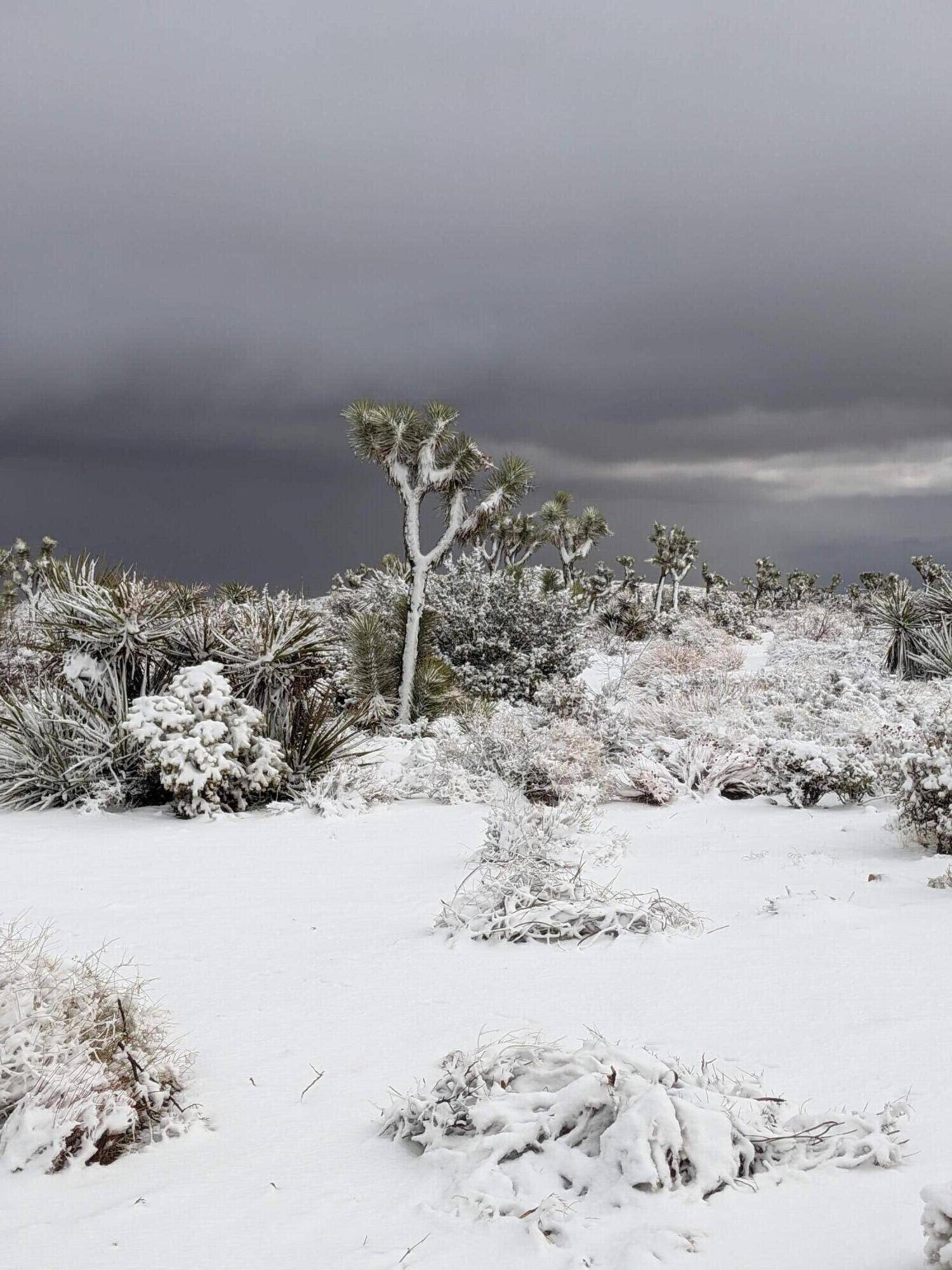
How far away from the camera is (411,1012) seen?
4016 mm

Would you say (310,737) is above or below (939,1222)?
below

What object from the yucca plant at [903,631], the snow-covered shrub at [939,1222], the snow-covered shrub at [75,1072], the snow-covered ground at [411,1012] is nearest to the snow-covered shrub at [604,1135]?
A: the snow-covered ground at [411,1012]

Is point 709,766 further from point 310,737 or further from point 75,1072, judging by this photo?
point 75,1072

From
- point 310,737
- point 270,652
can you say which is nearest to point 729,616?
point 310,737

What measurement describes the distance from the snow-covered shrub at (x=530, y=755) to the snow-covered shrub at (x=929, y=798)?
317 cm

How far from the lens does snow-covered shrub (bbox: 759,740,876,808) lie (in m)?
8.69

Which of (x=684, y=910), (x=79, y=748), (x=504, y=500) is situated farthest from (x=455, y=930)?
(x=504, y=500)

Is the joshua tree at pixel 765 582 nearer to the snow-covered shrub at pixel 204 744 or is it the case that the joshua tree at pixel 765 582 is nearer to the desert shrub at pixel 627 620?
the desert shrub at pixel 627 620

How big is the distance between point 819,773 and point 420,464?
42.0 feet

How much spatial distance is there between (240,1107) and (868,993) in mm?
2624

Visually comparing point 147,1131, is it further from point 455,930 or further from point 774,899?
point 774,899

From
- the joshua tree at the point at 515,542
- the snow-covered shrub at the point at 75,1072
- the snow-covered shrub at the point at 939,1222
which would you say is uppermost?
the joshua tree at the point at 515,542

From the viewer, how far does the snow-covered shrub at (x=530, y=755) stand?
375 inches

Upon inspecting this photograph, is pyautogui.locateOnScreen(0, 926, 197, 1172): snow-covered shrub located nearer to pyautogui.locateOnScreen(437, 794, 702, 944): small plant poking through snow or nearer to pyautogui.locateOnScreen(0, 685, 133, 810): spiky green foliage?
pyautogui.locateOnScreen(437, 794, 702, 944): small plant poking through snow
